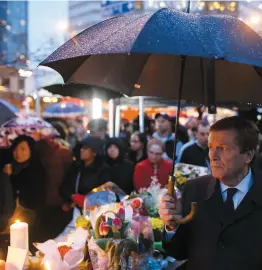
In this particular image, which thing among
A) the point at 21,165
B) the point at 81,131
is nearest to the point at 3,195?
the point at 21,165

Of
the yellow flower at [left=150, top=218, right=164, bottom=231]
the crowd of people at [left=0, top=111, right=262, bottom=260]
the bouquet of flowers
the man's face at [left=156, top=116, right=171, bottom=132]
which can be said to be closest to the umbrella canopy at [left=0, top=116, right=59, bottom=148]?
the crowd of people at [left=0, top=111, right=262, bottom=260]

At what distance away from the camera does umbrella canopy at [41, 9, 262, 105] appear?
200 centimetres

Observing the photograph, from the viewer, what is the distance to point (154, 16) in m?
2.14

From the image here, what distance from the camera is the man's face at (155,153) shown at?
5727 mm

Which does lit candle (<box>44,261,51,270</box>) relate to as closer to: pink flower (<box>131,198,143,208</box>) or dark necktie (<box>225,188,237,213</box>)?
pink flower (<box>131,198,143,208</box>)

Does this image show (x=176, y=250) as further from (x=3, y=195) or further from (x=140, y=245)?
(x=3, y=195)

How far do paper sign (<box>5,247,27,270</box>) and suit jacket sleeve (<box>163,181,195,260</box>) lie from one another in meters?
0.83

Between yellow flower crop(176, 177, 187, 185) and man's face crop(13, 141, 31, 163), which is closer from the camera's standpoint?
yellow flower crop(176, 177, 187, 185)

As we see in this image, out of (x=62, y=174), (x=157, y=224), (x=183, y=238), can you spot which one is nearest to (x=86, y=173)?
(x=62, y=174)

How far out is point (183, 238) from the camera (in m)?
2.48

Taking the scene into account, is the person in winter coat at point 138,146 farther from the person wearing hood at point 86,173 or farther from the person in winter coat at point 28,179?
the person in winter coat at point 28,179

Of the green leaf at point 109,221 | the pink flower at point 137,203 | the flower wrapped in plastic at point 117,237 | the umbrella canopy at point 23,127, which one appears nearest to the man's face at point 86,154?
the umbrella canopy at point 23,127

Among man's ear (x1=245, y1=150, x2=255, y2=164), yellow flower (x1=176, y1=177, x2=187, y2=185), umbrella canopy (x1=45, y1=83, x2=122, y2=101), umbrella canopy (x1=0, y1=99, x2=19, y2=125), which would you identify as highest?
umbrella canopy (x1=45, y1=83, x2=122, y2=101)

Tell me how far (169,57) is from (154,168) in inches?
96.8
